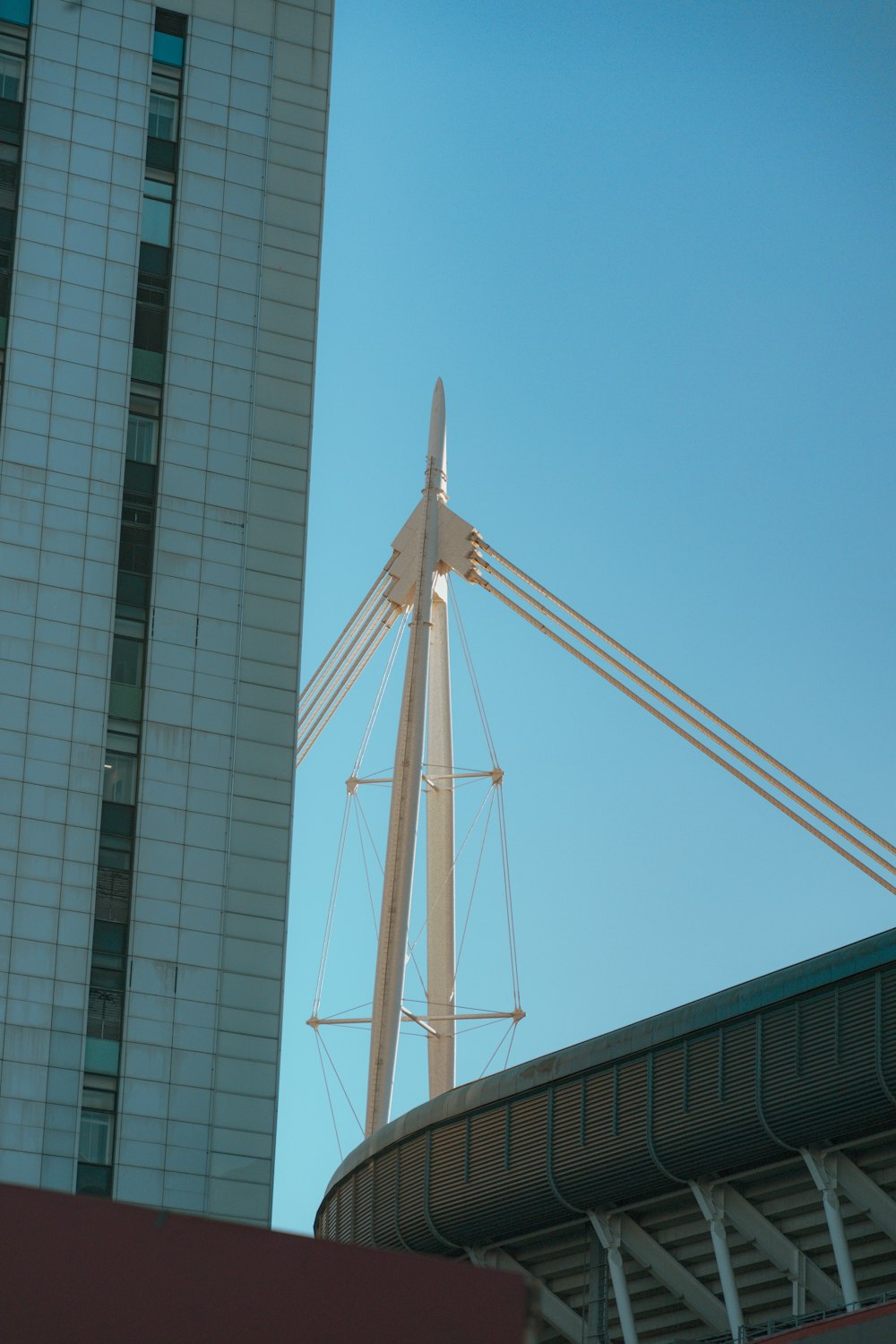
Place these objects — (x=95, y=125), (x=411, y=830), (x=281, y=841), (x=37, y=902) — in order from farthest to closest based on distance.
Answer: (x=411, y=830) < (x=95, y=125) < (x=281, y=841) < (x=37, y=902)

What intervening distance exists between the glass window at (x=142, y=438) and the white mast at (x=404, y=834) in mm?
14017

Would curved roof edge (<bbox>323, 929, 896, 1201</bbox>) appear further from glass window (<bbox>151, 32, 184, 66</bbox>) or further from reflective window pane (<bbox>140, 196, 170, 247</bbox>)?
glass window (<bbox>151, 32, 184, 66</bbox>)

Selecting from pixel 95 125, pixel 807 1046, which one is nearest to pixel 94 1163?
pixel 807 1046

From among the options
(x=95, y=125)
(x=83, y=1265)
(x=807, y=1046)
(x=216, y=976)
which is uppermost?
(x=95, y=125)

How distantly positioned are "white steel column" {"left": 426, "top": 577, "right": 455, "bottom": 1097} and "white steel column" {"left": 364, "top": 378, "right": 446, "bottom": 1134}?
803 mm

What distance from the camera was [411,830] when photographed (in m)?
66.1

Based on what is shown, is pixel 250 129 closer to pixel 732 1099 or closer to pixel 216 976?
pixel 216 976

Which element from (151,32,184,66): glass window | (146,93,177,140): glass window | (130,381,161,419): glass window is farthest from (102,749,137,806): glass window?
(151,32,184,66): glass window

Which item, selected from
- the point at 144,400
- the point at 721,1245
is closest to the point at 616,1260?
the point at 721,1245

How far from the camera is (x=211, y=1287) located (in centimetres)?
1647

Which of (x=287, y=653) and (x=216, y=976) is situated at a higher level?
(x=287, y=653)

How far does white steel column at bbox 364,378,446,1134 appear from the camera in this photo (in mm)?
62781

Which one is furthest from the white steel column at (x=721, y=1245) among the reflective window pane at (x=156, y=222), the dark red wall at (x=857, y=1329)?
the reflective window pane at (x=156, y=222)

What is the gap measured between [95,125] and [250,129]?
483cm
